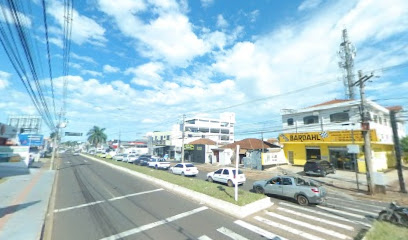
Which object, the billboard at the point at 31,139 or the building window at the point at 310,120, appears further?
the billboard at the point at 31,139

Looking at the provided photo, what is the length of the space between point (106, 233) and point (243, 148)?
33.2 m

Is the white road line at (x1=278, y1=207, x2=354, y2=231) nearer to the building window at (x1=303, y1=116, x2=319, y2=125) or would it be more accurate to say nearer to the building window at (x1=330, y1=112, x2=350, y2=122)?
the building window at (x1=330, y1=112, x2=350, y2=122)

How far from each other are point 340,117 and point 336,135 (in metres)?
3.61

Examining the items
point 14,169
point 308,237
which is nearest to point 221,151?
point 14,169

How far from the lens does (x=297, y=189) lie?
43.0ft

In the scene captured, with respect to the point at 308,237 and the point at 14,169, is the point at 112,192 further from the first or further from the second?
the point at 14,169

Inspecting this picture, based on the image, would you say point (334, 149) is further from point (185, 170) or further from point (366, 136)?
point (185, 170)

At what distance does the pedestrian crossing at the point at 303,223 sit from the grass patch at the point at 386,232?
668 mm

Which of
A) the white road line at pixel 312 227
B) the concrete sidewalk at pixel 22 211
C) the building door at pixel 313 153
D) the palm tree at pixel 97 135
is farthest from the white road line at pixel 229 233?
the palm tree at pixel 97 135

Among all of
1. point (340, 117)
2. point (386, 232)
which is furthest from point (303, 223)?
point (340, 117)

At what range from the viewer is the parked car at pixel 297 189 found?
12438 millimetres

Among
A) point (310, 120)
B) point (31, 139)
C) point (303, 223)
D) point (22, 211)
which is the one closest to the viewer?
point (303, 223)

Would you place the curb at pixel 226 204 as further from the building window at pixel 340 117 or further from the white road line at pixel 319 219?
the building window at pixel 340 117

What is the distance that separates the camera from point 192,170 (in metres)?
25.7
